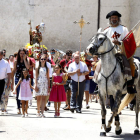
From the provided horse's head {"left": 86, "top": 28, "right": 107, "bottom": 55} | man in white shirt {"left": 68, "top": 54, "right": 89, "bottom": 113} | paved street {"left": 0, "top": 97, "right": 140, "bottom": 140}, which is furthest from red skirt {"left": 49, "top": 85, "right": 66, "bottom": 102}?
horse's head {"left": 86, "top": 28, "right": 107, "bottom": 55}

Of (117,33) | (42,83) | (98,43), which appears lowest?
(42,83)

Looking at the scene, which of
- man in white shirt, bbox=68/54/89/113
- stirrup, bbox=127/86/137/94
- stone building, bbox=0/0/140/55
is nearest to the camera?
stirrup, bbox=127/86/137/94

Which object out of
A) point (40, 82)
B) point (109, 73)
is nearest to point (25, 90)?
point (40, 82)

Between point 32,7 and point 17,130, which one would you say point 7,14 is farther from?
point 17,130

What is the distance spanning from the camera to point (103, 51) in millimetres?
9641

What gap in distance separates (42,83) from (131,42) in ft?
13.5

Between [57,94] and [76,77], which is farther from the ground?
[76,77]

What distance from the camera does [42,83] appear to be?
1340 centimetres

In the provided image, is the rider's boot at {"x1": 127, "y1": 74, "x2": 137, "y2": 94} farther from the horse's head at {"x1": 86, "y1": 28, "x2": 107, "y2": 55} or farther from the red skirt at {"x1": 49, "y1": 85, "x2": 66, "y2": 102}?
the red skirt at {"x1": 49, "y1": 85, "x2": 66, "y2": 102}

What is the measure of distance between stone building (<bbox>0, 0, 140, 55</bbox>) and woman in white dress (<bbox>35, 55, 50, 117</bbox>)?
1782cm

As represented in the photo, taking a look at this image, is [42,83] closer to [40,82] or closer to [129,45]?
[40,82]

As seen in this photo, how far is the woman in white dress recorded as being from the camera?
1333 centimetres

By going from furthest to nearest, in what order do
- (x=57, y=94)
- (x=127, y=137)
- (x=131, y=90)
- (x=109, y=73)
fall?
(x=57, y=94)
(x=131, y=90)
(x=109, y=73)
(x=127, y=137)

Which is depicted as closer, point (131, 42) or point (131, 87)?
point (131, 42)
